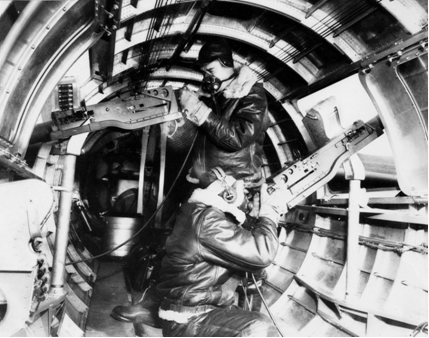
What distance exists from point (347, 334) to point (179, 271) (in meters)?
2.47

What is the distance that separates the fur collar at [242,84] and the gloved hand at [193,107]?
1.28 feet

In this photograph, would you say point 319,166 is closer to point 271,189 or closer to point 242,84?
point 271,189

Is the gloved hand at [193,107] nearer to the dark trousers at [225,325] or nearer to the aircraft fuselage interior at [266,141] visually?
the aircraft fuselage interior at [266,141]

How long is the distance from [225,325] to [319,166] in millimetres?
1990

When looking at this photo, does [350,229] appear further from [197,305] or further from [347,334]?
[197,305]

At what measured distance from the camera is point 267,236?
232 cm

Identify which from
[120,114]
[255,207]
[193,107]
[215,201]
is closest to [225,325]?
[215,201]

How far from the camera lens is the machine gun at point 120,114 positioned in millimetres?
2619

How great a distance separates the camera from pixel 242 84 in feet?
9.92

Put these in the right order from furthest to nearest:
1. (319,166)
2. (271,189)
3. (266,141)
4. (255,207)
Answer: (266,141) → (319,166) → (255,207) → (271,189)

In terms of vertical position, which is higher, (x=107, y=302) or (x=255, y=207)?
(x=255, y=207)

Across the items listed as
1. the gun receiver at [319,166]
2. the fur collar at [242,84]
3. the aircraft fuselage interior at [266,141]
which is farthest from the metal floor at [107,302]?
the fur collar at [242,84]

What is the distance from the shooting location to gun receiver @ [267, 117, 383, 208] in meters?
3.40

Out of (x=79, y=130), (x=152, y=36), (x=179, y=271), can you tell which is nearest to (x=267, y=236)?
(x=179, y=271)
